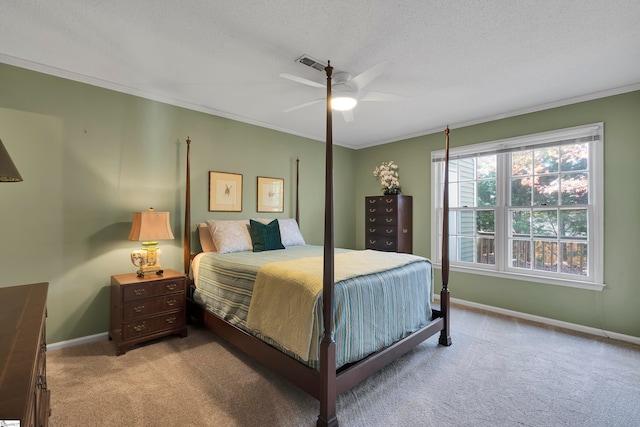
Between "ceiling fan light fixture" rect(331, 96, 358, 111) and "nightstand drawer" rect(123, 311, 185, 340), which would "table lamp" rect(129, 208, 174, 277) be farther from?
"ceiling fan light fixture" rect(331, 96, 358, 111)

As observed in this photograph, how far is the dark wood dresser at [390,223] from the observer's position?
4668mm

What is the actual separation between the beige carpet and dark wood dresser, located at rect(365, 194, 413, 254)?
6.36ft

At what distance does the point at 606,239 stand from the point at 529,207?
80 cm

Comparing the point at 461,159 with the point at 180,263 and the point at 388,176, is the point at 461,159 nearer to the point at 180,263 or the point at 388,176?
the point at 388,176

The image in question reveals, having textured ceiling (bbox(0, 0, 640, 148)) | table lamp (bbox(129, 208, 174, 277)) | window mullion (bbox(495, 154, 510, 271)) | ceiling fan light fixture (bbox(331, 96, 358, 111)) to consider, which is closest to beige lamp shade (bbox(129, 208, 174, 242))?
table lamp (bbox(129, 208, 174, 277))

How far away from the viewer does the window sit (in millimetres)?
3346

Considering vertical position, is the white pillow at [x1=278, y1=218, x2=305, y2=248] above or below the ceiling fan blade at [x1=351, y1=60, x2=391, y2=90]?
below

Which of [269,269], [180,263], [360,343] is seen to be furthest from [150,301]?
[360,343]

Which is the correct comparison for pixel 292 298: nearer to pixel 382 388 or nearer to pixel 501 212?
pixel 382 388

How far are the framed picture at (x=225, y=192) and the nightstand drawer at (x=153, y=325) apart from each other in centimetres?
139

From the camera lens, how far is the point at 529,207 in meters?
3.77

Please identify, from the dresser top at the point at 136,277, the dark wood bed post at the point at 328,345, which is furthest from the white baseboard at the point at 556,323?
the dresser top at the point at 136,277

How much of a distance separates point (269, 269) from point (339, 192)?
3.41m

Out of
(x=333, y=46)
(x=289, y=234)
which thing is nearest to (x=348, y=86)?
(x=333, y=46)
